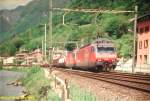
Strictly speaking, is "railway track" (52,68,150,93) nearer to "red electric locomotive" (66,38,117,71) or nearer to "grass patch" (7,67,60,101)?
"grass patch" (7,67,60,101)

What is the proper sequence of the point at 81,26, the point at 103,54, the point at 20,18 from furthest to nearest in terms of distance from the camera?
the point at 81,26 < the point at 103,54 < the point at 20,18

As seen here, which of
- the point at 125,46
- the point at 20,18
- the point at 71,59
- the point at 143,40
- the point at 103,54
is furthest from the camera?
the point at 71,59

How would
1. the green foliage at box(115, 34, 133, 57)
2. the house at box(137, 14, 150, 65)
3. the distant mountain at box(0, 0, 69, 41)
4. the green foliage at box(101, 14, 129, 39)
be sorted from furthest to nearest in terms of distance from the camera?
the green foliage at box(115, 34, 133, 57) → the house at box(137, 14, 150, 65) → the green foliage at box(101, 14, 129, 39) → the distant mountain at box(0, 0, 69, 41)

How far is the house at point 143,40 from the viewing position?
51.4m

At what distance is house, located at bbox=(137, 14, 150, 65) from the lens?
51406mm

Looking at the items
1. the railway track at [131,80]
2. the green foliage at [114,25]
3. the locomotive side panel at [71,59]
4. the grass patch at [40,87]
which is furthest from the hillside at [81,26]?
the railway track at [131,80]

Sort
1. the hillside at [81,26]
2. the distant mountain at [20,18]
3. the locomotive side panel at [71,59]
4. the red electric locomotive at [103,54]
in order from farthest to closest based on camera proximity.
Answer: the locomotive side panel at [71,59] < the red electric locomotive at [103,54] < the hillside at [81,26] < the distant mountain at [20,18]

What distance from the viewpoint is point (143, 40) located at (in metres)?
54.1

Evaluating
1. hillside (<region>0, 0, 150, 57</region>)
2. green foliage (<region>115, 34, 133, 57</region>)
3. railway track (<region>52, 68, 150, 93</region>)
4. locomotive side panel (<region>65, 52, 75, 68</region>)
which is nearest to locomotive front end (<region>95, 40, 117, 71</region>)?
hillside (<region>0, 0, 150, 57</region>)

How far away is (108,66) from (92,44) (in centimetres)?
221

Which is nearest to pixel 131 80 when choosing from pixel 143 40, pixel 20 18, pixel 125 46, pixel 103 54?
pixel 20 18

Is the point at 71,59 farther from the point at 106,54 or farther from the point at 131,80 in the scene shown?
the point at 131,80

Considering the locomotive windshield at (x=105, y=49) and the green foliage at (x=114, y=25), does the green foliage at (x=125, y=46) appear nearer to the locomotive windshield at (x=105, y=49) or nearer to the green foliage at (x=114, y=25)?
the green foliage at (x=114, y=25)

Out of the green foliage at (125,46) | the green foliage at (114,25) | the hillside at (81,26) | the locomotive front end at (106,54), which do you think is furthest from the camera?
the green foliage at (125,46)
